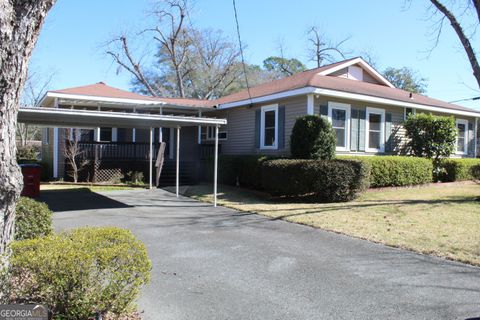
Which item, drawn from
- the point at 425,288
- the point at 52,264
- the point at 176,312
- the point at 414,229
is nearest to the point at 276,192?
the point at 414,229

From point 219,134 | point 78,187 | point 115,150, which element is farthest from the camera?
point 219,134

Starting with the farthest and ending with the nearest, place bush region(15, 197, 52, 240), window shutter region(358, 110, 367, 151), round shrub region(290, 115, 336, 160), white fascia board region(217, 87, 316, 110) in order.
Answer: window shutter region(358, 110, 367, 151) < white fascia board region(217, 87, 316, 110) < round shrub region(290, 115, 336, 160) < bush region(15, 197, 52, 240)

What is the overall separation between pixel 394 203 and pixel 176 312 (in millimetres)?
8715

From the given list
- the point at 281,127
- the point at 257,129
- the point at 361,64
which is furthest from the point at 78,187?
the point at 361,64

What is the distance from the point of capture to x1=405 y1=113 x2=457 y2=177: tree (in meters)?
16.1

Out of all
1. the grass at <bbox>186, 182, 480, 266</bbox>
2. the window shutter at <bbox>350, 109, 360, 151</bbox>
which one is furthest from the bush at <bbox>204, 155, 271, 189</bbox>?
the window shutter at <bbox>350, 109, 360, 151</bbox>

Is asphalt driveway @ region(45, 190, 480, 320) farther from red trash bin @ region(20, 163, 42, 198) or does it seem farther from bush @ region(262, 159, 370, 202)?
red trash bin @ region(20, 163, 42, 198)

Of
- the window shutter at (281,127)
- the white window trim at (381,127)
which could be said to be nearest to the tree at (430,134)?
the white window trim at (381,127)

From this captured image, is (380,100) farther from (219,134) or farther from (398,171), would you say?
(219,134)

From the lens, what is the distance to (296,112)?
47.2 feet

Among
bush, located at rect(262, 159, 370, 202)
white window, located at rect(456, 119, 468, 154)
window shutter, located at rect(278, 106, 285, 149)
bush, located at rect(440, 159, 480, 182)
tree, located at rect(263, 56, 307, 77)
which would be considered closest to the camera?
bush, located at rect(262, 159, 370, 202)

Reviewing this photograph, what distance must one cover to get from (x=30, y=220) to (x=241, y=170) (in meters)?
10.1

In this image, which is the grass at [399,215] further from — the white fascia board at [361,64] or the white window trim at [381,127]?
the white fascia board at [361,64]

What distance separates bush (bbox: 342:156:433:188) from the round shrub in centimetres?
117
